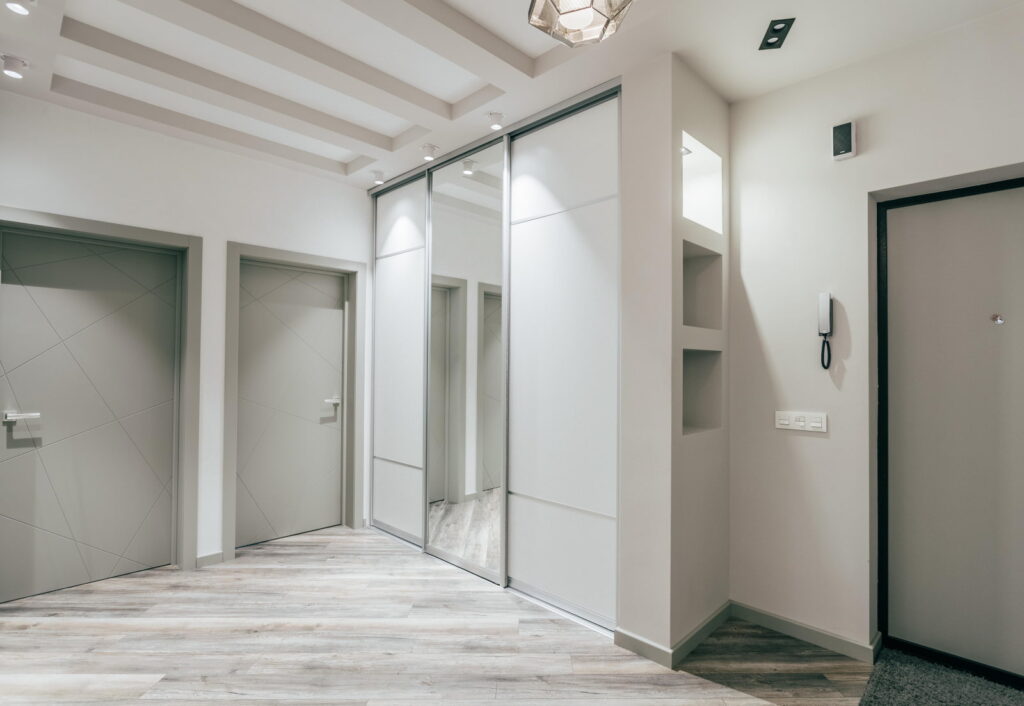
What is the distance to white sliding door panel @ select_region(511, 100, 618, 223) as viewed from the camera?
9.04ft

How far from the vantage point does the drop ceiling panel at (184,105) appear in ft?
9.30

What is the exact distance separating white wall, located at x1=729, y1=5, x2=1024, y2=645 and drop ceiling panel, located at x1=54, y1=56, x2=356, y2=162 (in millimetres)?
2882

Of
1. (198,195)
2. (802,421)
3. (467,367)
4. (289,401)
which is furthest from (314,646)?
(198,195)

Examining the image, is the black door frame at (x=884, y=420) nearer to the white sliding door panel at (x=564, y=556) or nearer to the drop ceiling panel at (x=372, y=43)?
the white sliding door panel at (x=564, y=556)

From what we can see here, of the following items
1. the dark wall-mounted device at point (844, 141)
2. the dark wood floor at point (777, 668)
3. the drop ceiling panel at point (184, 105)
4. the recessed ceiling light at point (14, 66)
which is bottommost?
the dark wood floor at point (777, 668)

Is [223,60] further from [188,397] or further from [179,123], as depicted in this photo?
[188,397]

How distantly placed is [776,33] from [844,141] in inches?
24.8

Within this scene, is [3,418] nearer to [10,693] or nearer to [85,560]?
[85,560]

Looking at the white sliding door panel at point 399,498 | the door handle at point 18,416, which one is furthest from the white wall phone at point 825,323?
the door handle at point 18,416

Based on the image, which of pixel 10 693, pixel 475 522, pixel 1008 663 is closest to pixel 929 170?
pixel 1008 663

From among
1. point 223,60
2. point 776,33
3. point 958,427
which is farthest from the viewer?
point 223,60

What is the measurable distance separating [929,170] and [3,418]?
4880mm

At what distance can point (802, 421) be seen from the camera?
2641 mm

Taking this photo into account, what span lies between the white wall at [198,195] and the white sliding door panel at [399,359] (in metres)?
0.49
